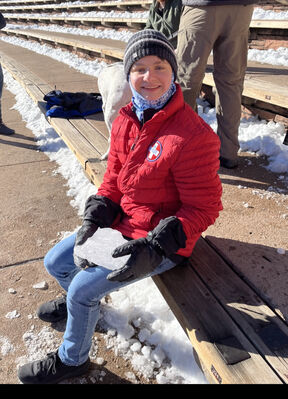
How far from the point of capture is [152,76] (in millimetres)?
1722

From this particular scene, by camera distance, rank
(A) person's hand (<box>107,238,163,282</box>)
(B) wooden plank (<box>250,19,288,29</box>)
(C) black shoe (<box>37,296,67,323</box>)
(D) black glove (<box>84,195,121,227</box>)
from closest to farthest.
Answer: (A) person's hand (<box>107,238,163,282</box>)
(D) black glove (<box>84,195,121,227</box>)
(C) black shoe (<box>37,296,67,323</box>)
(B) wooden plank (<box>250,19,288,29</box>)

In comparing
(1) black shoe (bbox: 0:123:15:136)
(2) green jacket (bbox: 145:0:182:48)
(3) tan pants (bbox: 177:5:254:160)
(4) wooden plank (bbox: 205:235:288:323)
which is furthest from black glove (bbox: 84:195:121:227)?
(1) black shoe (bbox: 0:123:15:136)

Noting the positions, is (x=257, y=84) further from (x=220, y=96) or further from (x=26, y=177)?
(x=26, y=177)

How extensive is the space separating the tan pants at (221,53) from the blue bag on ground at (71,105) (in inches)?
71.2

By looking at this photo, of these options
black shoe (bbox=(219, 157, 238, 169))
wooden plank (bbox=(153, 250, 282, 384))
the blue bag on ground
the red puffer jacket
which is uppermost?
the red puffer jacket

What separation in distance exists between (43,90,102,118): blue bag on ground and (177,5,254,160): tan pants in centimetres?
181

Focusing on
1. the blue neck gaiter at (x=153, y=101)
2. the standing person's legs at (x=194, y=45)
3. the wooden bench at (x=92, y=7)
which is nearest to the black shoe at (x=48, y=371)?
the blue neck gaiter at (x=153, y=101)

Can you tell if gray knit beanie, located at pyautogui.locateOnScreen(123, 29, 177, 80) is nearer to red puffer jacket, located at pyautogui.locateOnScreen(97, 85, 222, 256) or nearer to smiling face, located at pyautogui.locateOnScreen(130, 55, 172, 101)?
smiling face, located at pyautogui.locateOnScreen(130, 55, 172, 101)

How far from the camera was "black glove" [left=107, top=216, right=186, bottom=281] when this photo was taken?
1562 mm

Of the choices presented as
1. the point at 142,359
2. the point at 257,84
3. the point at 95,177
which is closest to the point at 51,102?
the point at 95,177

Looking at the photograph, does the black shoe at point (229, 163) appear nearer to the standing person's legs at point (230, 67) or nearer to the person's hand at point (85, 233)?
the standing person's legs at point (230, 67)

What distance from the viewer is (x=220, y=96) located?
3.00 metres

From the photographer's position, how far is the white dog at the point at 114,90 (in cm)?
267
